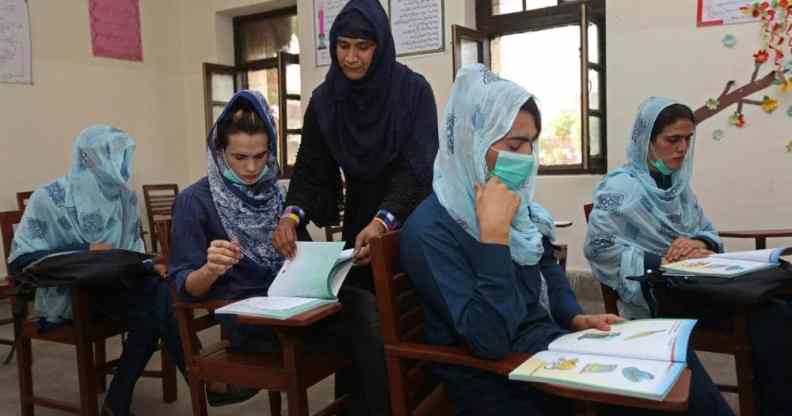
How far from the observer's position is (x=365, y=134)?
1.85 metres

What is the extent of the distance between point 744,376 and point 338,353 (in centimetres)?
111

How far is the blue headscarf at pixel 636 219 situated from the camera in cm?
195

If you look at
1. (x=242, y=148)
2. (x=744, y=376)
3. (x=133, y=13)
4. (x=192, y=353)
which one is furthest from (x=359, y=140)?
(x=133, y=13)

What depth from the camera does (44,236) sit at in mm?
2332

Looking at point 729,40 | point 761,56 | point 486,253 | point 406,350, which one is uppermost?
point 729,40

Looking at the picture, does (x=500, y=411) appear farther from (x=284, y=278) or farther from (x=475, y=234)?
(x=284, y=278)

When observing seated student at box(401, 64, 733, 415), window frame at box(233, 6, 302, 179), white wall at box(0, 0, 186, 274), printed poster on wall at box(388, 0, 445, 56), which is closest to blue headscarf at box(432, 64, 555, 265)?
seated student at box(401, 64, 733, 415)

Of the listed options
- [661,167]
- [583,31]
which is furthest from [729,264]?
[583,31]

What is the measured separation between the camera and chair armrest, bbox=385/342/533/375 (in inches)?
42.9

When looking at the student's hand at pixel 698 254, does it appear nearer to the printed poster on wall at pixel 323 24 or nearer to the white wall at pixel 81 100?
the printed poster on wall at pixel 323 24

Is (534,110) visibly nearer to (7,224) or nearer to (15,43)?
(7,224)

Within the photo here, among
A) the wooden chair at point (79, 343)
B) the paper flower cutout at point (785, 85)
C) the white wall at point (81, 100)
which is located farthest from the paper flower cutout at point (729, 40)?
the white wall at point (81, 100)

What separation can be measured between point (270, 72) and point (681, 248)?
179 inches

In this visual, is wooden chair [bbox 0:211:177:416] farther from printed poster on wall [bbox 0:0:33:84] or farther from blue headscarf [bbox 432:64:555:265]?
printed poster on wall [bbox 0:0:33:84]
